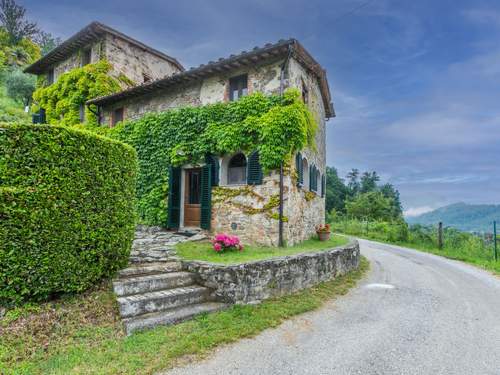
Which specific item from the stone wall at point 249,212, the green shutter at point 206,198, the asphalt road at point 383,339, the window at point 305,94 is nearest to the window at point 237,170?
the stone wall at point 249,212

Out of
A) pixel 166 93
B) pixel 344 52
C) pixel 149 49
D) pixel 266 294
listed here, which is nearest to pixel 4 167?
pixel 266 294

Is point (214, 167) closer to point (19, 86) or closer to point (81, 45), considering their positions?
point (81, 45)

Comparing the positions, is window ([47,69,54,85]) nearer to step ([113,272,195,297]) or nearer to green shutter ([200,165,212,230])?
green shutter ([200,165,212,230])

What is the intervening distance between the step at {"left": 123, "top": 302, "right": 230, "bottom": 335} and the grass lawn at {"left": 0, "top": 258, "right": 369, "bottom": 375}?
0.36 ft

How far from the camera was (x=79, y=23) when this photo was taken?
51.3 feet

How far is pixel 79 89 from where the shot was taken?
15.3m

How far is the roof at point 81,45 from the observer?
49.4 ft

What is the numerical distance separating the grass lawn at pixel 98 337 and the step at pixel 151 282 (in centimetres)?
21

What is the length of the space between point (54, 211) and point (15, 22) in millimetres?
43349

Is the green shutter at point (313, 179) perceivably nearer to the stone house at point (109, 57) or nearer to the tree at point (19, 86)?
the stone house at point (109, 57)

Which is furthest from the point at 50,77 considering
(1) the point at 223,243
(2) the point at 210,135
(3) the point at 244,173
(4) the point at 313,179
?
(1) the point at 223,243

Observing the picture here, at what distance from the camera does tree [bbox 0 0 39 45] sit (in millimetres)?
33688

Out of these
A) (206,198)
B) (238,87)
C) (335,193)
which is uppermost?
(238,87)

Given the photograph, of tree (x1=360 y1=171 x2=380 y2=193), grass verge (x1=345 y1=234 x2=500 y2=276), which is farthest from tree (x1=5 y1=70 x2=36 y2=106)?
tree (x1=360 y1=171 x2=380 y2=193)
